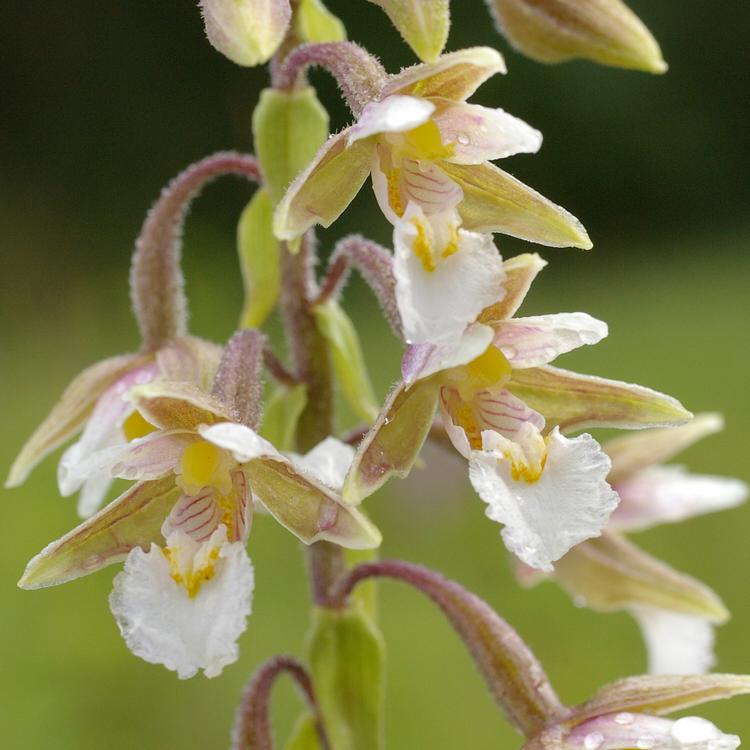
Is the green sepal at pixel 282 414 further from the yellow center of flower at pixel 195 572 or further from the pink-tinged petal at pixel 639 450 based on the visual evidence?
the pink-tinged petal at pixel 639 450

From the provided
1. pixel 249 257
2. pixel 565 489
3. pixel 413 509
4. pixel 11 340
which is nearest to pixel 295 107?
pixel 249 257

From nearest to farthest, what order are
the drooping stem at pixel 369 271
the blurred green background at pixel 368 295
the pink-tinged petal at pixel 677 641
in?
the drooping stem at pixel 369 271 → the pink-tinged petal at pixel 677 641 → the blurred green background at pixel 368 295

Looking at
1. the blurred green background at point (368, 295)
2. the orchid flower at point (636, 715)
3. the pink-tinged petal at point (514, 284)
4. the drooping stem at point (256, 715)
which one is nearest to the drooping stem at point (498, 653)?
the orchid flower at point (636, 715)

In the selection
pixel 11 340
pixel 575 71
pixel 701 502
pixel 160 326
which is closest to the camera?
pixel 160 326

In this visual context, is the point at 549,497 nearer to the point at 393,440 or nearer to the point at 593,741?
the point at 393,440

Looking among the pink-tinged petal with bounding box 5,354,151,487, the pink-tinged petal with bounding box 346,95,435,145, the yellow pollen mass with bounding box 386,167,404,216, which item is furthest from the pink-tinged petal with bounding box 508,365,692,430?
the pink-tinged petal with bounding box 5,354,151,487

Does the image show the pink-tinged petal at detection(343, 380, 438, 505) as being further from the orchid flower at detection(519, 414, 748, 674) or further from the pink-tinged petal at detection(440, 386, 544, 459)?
the orchid flower at detection(519, 414, 748, 674)

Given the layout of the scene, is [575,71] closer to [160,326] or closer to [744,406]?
[744,406]
